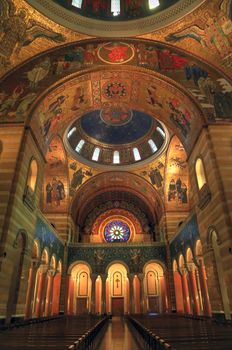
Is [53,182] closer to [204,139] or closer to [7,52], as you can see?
[7,52]

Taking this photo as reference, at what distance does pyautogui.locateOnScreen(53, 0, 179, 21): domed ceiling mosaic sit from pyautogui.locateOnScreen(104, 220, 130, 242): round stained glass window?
64.5 ft

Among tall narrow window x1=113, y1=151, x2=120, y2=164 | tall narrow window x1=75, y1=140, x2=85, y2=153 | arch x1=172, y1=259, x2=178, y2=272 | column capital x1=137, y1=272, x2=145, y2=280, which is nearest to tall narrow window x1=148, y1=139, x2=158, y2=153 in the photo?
tall narrow window x1=113, y1=151, x2=120, y2=164

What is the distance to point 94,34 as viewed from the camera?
11844 mm

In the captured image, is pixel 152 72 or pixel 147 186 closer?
pixel 152 72

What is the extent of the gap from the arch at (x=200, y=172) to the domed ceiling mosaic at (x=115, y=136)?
9624 mm

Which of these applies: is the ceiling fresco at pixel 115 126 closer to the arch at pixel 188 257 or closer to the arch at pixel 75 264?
the arch at pixel 75 264

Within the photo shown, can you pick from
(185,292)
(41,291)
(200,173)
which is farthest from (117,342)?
(185,292)

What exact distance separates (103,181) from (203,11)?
16.2 meters

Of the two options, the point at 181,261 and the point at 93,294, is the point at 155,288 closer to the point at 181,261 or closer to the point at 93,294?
the point at 93,294

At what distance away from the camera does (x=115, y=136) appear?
23.9m

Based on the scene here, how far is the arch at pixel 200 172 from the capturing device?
37.2 ft

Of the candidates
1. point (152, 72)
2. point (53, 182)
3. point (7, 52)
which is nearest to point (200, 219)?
point (152, 72)

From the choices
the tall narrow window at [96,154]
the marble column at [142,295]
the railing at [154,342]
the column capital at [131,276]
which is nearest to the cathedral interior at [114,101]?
the marble column at [142,295]

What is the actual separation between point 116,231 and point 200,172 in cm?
1671
